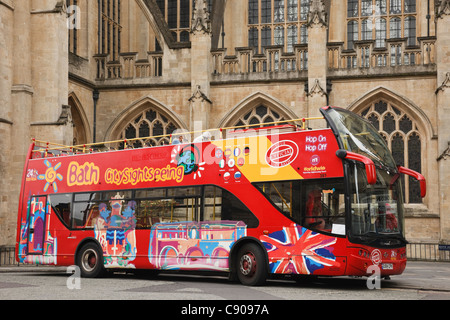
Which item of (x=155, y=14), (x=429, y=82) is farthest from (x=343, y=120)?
(x=155, y=14)

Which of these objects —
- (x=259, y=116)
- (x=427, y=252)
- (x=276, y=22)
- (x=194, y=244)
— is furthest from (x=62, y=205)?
(x=276, y=22)

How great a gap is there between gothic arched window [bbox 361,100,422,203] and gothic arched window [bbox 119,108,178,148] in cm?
762

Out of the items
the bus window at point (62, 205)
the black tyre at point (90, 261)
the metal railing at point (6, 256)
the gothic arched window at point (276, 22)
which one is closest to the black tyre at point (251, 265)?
the black tyre at point (90, 261)

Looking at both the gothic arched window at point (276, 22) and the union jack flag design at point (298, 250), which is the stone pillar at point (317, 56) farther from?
the union jack flag design at point (298, 250)

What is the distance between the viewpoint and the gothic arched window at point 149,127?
83.5ft

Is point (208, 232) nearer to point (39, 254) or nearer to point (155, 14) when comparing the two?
point (39, 254)

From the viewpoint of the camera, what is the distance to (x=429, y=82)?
22938 millimetres

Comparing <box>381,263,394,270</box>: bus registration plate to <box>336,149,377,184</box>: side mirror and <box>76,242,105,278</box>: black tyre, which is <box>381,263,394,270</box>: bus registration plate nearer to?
<box>336,149,377,184</box>: side mirror

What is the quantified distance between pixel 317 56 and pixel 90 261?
12.4 metres

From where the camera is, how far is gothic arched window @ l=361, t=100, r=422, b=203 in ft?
75.5

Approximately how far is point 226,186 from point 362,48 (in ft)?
43.4

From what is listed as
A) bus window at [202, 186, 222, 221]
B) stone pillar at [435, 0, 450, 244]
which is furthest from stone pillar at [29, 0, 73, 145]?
stone pillar at [435, 0, 450, 244]

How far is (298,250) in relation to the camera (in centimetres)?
1113

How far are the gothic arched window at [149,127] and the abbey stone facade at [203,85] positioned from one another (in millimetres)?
48
